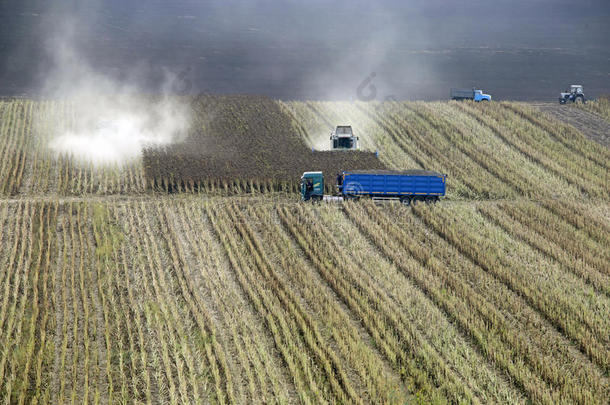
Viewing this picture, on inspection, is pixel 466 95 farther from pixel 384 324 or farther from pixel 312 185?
pixel 384 324

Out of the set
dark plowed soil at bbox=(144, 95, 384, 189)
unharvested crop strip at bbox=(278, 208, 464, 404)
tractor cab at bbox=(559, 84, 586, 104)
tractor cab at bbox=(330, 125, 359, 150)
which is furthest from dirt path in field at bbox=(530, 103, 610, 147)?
unharvested crop strip at bbox=(278, 208, 464, 404)

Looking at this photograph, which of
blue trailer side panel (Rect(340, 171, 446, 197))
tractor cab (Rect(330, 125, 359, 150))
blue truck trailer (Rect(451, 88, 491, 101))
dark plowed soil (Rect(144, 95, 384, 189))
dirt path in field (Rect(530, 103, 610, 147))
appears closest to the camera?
blue trailer side panel (Rect(340, 171, 446, 197))

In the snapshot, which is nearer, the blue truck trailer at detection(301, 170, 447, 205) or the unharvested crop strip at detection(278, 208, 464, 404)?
the unharvested crop strip at detection(278, 208, 464, 404)

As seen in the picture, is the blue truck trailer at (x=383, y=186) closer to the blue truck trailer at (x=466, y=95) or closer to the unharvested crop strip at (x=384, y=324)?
the unharvested crop strip at (x=384, y=324)

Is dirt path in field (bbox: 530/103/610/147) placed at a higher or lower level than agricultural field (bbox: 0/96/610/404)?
lower

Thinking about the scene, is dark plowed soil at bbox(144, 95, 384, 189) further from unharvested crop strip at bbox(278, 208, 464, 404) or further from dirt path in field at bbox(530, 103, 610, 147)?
dirt path in field at bbox(530, 103, 610, 147)

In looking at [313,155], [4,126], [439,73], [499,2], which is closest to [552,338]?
[313,155]

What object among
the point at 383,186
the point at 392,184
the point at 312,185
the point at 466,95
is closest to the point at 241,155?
the point at 312,185

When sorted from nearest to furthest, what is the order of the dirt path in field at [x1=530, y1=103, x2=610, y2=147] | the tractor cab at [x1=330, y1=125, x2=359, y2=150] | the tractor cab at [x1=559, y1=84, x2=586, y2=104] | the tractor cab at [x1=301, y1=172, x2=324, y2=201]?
the tractor cab at [x1=301, y1=172, x2=324, y2=201] → the tractor cab at [x1=330, y1=125, x2=359, y2=150] → the dirt path in field at [x1=530, y1=103, x2=610, y2=147] → the tractor cab at [x1=559, y1=84, x2=586, y2=104]
